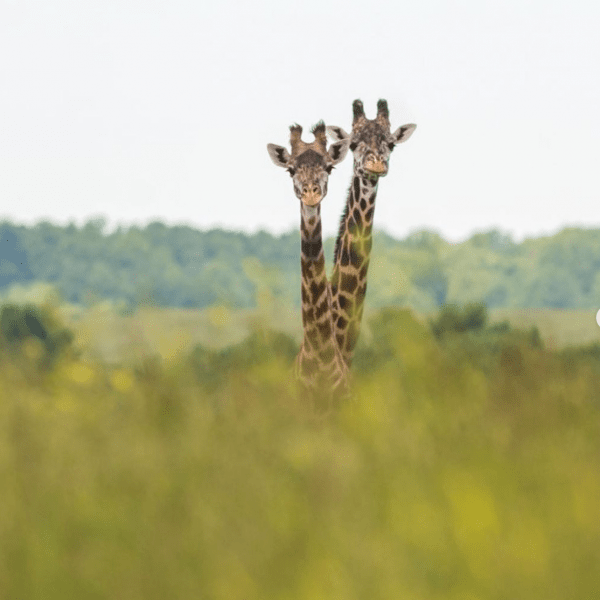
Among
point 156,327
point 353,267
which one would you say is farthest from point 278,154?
point 156,327

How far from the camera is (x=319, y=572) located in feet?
9.06

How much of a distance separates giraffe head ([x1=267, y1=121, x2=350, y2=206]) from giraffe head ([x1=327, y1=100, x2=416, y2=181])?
0.48 metres

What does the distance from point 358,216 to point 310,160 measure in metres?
1.42

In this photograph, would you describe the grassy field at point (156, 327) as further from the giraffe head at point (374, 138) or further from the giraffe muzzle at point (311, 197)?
the giraffe head at point (374, 138)

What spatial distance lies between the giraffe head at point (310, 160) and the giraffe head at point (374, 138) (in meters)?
0.48

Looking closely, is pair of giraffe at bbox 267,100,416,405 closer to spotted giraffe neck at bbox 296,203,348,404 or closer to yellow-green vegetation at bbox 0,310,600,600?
spotted giraffe neck at bbox 296,203,348,404

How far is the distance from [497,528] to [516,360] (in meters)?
2.47

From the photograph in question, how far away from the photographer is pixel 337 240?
1020 cm

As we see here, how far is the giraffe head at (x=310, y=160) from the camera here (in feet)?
27.9

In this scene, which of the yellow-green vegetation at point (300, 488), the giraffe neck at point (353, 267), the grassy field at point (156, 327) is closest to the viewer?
the yellow-green vegetation at point (300, 488)

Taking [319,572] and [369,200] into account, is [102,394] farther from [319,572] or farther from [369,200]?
[369,200]

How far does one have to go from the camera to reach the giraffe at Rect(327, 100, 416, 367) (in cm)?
956

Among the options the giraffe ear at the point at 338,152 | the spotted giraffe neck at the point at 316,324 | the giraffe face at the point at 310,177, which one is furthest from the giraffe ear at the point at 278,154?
the spotted giraffe neck at the point at 316,324

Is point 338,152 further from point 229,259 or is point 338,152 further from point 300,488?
point 229,259
